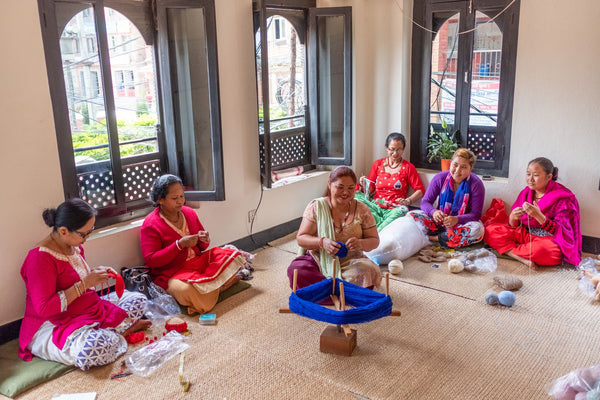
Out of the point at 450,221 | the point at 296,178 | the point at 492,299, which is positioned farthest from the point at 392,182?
the point at 492,299

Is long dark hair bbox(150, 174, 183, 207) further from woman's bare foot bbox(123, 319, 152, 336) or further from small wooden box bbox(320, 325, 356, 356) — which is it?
small wooden box bbox(320, 325, 356, 356)

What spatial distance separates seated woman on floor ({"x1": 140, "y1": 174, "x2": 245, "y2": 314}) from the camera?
3641 mm

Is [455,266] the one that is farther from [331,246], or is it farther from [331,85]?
[331,85]

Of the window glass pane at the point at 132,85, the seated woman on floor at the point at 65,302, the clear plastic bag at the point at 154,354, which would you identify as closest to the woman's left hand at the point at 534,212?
the clear plastic bag at the point at 154,354

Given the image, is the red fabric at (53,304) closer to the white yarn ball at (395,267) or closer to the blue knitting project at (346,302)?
the blue knitting project at (346,302)

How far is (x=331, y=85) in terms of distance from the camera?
17.6ft

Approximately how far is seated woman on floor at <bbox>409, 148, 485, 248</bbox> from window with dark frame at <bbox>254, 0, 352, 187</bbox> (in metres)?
0.97

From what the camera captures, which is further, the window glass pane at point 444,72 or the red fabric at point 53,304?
the window glass pane at point 444,72

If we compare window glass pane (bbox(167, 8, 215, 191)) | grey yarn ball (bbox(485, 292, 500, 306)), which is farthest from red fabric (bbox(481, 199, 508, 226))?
window glass pane (bbox(167, 8, 215, 191))

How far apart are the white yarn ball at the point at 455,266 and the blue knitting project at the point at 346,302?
1333mm

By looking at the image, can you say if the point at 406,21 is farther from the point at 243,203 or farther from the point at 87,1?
the point at 87,1

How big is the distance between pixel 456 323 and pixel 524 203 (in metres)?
1.35

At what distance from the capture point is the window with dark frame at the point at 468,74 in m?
4.89

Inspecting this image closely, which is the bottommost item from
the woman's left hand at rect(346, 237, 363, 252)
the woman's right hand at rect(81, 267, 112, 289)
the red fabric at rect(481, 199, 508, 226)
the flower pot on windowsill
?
the red fabric at rect(481, 199, 508, 226)
